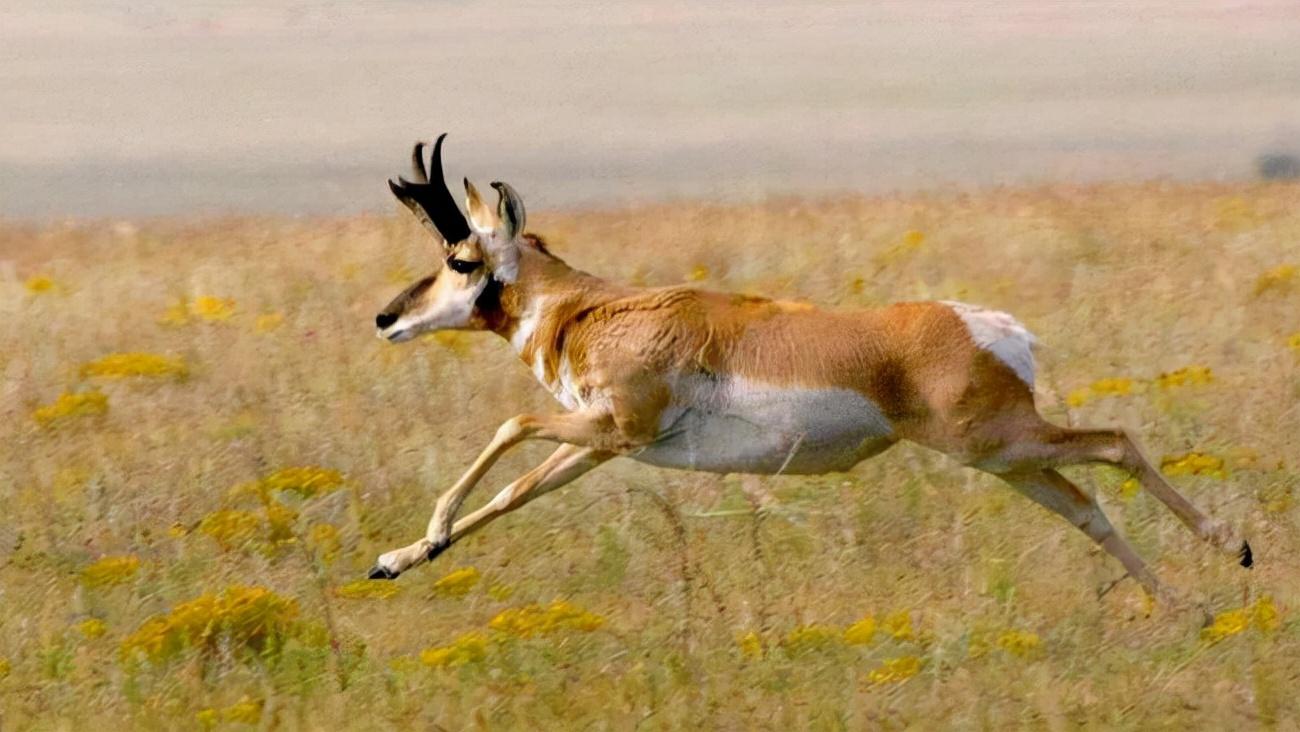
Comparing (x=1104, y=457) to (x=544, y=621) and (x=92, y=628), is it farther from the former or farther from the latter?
(x=92, y=628)

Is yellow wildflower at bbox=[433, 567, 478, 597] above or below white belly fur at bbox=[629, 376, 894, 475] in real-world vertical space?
A: below

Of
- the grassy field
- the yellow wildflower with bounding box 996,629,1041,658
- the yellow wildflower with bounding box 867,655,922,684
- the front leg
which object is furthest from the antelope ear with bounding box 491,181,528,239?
the yellow wildflower with bounding box 996,629,1041,658

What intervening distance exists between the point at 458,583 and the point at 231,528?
1.15 meters

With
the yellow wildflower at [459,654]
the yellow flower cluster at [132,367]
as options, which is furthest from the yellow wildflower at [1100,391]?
the yellow flower cluster at [132,367]

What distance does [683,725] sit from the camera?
28.3 feet

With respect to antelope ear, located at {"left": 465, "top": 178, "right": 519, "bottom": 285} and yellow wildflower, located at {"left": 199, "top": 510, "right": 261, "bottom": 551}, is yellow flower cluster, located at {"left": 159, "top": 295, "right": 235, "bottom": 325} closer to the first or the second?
yellow wildflower, located at {"left": 199, "top": 510, "right": 261, "bottom": 551}

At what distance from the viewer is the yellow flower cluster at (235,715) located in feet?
28.0

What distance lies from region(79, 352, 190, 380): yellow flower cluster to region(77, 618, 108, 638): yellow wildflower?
140 inches

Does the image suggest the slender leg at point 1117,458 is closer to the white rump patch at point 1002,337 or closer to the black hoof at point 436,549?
the white rump patch at point 1002,337

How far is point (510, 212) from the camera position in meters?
9.80

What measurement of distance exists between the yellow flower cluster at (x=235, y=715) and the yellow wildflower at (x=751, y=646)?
1676 mm

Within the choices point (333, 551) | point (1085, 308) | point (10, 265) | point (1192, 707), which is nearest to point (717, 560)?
point (333, 551)

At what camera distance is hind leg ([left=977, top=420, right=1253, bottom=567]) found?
9438mm

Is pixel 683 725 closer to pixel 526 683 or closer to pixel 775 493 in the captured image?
pixel 526 683
